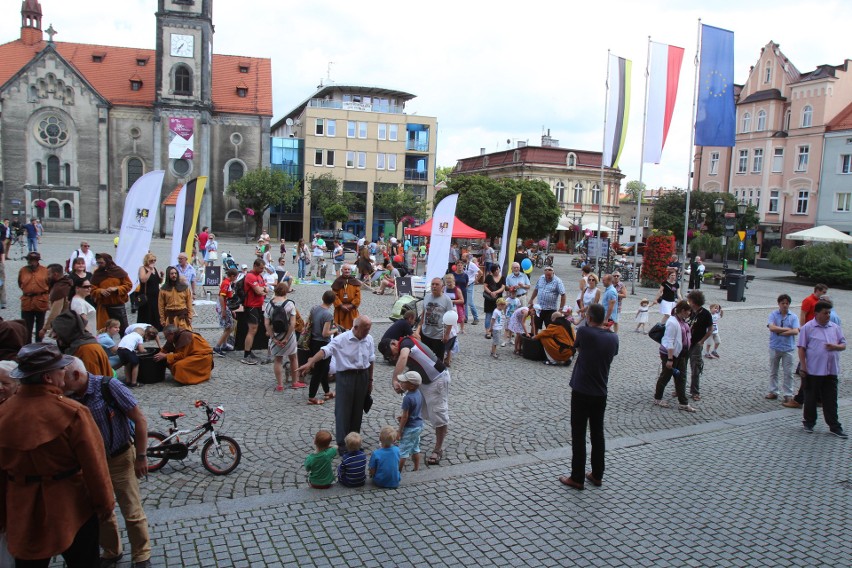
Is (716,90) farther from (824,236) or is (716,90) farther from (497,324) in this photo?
(824,236)

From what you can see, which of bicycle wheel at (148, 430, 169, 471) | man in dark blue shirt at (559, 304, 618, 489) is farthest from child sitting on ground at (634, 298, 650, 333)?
bicycle wheel at (148, 430, 169, 471)

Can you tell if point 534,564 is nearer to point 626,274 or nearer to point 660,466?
point 660,466

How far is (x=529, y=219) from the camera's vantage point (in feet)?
147

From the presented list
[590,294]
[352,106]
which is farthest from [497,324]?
[352,106]

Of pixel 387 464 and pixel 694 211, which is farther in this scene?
pixel 694 211

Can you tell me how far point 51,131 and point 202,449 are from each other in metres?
54.9

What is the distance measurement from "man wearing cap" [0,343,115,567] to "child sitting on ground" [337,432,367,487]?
8.50 feet

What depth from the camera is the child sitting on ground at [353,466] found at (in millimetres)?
6014

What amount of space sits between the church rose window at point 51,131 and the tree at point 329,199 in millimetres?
20579

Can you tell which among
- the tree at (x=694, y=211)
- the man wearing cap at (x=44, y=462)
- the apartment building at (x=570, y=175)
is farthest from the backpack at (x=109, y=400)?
the apartment building at (x=570, y=175)

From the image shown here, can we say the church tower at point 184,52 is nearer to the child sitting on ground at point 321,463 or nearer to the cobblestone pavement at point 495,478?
the cobblestone pavement at point 495,478

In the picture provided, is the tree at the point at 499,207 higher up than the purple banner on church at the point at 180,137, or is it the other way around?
the purple banner on church at the point at 180,137

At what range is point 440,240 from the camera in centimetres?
1363

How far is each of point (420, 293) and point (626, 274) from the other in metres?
14.2
